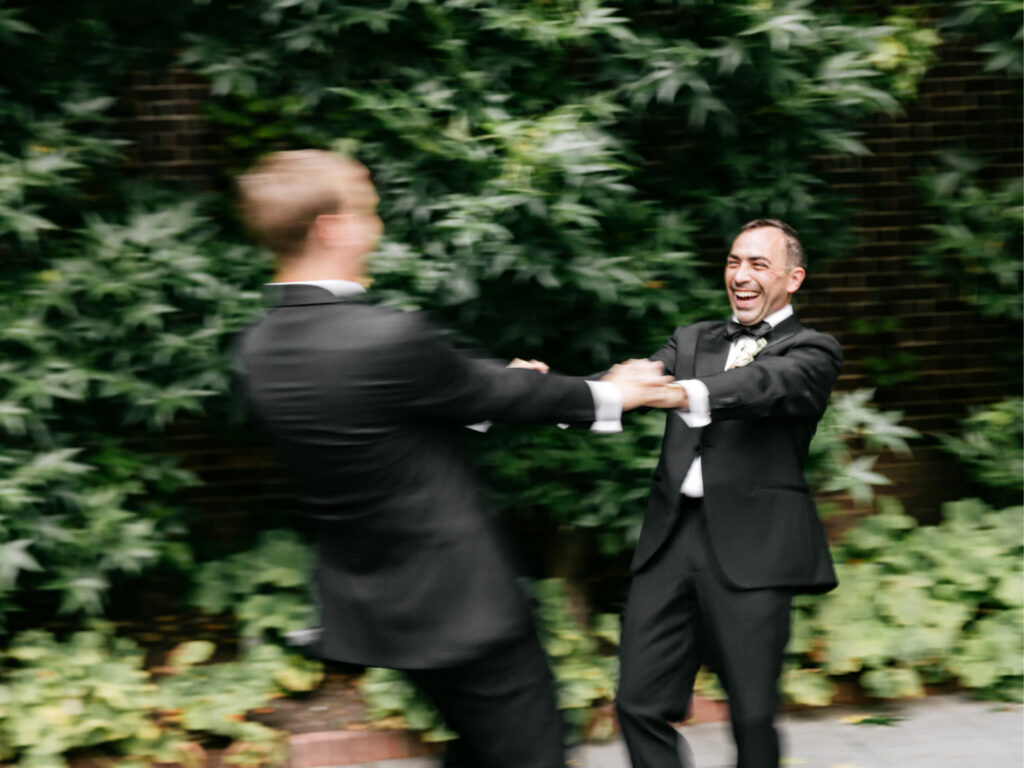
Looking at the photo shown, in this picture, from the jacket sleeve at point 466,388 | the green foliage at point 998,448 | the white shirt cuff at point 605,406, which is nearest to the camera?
the jacket sleeve at point 466,388

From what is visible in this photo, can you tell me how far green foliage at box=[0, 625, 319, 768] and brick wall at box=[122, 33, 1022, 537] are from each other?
135 inches

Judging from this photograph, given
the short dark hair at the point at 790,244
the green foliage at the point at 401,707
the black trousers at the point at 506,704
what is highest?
the short dark hair at the point at 790,244

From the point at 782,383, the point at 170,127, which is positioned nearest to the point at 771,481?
the point at 782,383

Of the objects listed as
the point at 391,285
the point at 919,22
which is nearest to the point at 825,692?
the point at 391,285

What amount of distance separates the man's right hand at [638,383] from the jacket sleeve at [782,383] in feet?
0.46

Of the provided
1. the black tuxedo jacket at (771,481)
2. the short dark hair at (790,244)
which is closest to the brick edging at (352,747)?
the black tuxedo jacket at (771,481)

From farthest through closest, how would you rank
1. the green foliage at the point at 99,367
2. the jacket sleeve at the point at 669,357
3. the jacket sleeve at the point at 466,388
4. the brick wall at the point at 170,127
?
the brick wall at the point at 170,127 → the green foliage at the point at 99,367 → the jacket sleeve at the point at 669,357 → the jacket sleeve at the point at 466,388

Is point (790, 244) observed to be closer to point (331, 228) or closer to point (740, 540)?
point (740, 540)

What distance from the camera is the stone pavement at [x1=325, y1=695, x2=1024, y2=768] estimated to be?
4.18 m

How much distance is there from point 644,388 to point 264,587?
276cm

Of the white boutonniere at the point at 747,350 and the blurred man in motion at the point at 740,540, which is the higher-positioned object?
the white boutonniere at the point at 747,350

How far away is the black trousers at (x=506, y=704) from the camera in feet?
8.07

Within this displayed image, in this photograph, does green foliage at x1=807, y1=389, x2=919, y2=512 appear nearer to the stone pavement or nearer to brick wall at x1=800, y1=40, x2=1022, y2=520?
the stone pavement

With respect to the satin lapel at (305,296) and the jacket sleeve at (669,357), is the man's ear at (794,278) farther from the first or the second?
the satin lapel at (305,296)
